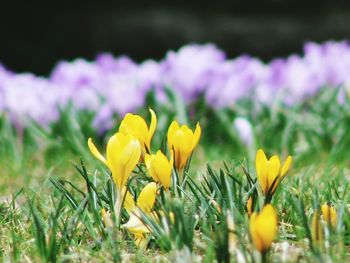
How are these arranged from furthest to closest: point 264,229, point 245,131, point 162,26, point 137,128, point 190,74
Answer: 1. point 162,26
2. point 190,74
3. point 245,131
4. point 137,128
5. point 264,229

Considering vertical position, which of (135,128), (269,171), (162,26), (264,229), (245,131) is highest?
(162,26)

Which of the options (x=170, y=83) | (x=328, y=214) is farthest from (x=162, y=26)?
(x=328, y=214)

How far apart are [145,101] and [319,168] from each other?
1.26 meters

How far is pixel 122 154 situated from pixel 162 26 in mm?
3860

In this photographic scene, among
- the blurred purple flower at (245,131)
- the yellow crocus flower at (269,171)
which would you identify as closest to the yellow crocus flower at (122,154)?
the yellow crocus flower at (269,171)

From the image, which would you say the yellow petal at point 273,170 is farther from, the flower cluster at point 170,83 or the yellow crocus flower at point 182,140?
the flower cluster at point 170,83

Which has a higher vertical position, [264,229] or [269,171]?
[269,171]

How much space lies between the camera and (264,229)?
110 cm

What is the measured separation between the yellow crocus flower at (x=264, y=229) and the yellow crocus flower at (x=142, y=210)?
0.24 metres

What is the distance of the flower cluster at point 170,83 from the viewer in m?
3.12

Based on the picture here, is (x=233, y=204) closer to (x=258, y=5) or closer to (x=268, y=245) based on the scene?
(x=268, y=245)

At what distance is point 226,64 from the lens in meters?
3.39

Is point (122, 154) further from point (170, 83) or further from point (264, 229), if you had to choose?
point (170, 83)

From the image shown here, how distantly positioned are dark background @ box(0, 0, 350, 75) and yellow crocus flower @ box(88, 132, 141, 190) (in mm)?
3833
